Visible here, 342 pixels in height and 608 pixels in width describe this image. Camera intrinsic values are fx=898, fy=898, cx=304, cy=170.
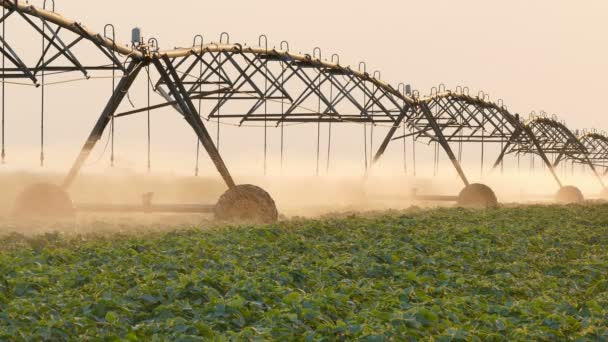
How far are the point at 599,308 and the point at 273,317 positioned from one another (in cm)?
394

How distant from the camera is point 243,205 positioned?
67.7 feet

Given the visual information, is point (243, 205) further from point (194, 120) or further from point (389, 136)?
point (389, 136)

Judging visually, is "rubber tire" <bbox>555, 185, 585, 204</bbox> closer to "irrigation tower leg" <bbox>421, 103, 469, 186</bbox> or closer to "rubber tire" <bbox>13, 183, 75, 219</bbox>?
"irrigation tower leg" <bbox>421, 103, 469, 186</bbox>

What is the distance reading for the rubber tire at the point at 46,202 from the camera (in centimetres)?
2034

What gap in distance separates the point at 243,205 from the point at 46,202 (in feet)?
14.7

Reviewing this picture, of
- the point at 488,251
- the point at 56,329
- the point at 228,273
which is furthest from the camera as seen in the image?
the point at 488,251

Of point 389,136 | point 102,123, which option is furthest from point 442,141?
point 102,123

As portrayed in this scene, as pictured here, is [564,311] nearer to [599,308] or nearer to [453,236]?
[599,308]

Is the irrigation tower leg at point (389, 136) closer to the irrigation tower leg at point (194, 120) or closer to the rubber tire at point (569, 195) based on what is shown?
the irrigation tower leg at point (194, 120)

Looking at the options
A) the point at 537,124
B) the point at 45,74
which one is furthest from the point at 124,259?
the point at 537,124

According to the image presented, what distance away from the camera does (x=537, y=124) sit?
50.6 metres

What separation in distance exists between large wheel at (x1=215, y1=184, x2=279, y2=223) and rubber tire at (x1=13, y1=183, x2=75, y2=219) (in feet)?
11.2

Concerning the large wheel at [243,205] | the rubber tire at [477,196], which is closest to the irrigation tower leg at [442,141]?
the rubber tire at [477,196]

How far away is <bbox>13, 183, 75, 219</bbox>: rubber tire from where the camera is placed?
20.3 meters
